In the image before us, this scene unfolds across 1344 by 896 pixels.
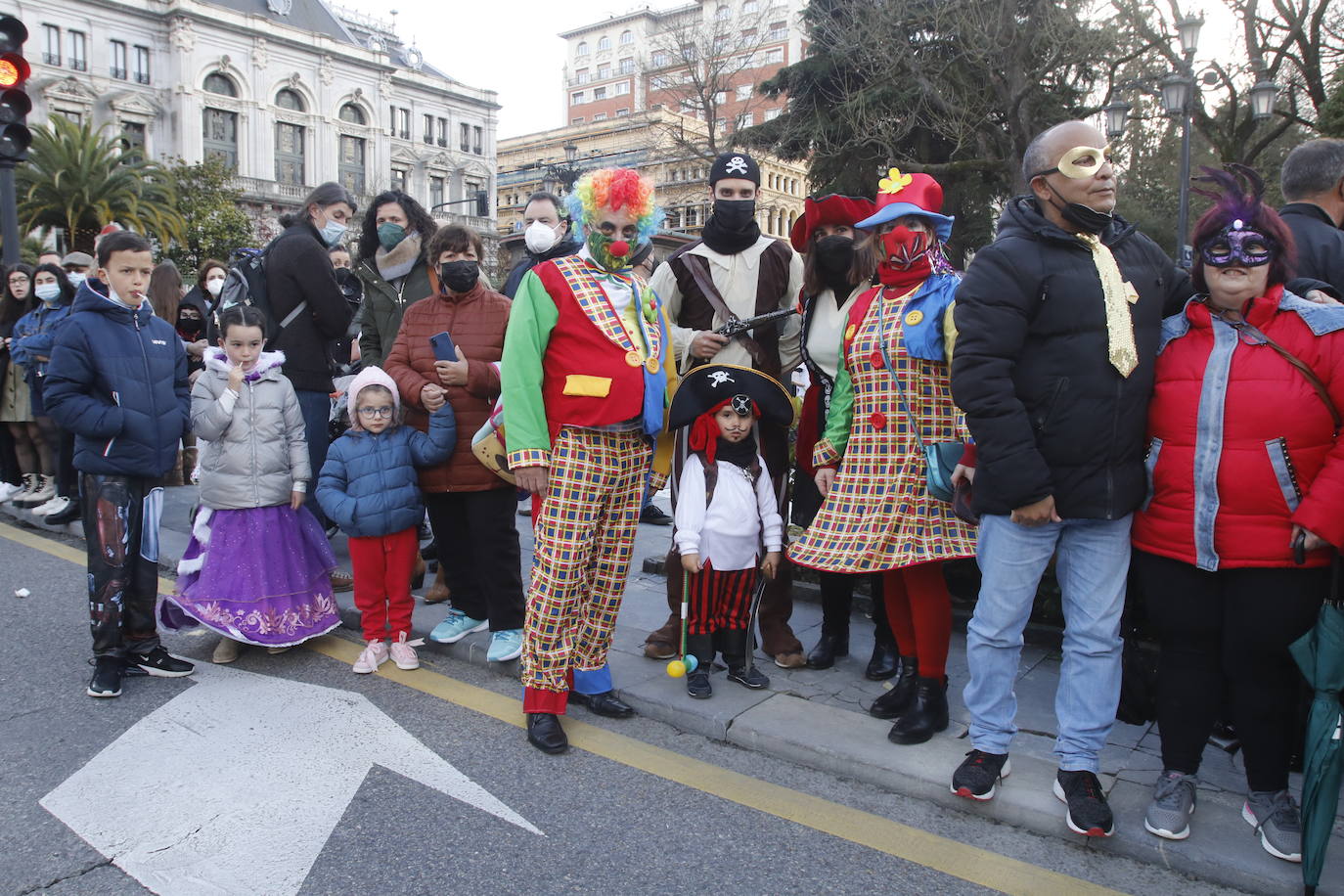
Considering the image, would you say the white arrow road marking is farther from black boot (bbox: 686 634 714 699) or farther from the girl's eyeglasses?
the girl's eyeglasses

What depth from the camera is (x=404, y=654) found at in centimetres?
457

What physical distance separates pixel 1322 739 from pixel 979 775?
38.0 inches

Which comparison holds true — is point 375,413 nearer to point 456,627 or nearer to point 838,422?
point 456,627

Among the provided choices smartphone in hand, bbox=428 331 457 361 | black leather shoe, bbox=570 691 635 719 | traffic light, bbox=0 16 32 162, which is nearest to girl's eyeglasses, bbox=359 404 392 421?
smartphone in hand, bbox=428 331 457 361

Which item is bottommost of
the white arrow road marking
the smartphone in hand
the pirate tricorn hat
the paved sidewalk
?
the white arrow road marking

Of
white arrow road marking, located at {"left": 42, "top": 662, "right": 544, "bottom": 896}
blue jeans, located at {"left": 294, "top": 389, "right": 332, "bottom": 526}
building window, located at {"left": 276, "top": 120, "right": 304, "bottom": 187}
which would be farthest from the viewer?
building window, located at {"left": 276, "top": 120, "right": 304, "bottom": 187}

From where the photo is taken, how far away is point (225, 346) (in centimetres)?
466

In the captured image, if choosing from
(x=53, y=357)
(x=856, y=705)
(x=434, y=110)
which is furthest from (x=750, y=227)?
(x=434, y=110)

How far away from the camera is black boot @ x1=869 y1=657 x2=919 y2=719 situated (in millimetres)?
3762

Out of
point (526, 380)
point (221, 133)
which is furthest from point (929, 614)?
point (221, 133)

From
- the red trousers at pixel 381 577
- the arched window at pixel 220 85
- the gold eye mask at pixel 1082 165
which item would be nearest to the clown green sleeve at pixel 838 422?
the gold eye mask at pixel 1082 165

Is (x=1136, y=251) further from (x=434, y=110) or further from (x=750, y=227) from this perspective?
(x=434, y=110)

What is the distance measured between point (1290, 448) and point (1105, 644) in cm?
79

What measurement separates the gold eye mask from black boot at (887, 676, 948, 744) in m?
1.87
